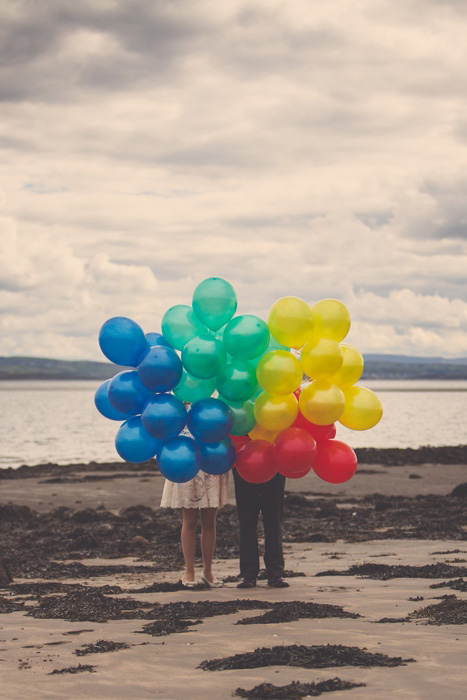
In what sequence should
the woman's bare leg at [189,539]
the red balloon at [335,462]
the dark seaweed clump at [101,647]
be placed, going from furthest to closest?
the woman's bare leg at [189,539], the red balloon at [335,462], the dark seaweed clump at [101,647]

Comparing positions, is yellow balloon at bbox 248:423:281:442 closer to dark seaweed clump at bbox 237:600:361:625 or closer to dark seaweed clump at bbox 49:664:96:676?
dark seaweed clump at bbox 237:600:361:625

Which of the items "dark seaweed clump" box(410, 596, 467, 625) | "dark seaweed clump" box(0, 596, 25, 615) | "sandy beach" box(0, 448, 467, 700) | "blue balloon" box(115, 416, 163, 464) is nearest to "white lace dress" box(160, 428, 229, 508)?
"sandy beach" box(0, 448, 467, 700)

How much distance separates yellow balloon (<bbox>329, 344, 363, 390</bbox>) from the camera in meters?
7.35

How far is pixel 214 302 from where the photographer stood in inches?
283

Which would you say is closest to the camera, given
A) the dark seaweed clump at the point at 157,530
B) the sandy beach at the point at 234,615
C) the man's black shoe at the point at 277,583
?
the sandy beach at the point at 234,615

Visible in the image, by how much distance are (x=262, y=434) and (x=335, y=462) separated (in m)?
0.65

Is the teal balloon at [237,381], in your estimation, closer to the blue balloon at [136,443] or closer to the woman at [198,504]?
the blue balloon at [136,443]

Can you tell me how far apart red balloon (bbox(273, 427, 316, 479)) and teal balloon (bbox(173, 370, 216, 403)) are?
0.71 meters

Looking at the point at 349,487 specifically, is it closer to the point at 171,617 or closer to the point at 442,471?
the point at 442,471

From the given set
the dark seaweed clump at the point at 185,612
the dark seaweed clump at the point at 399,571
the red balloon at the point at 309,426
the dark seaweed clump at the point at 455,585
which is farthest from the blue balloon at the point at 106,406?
the dark seaweed clump at the point at 455,585

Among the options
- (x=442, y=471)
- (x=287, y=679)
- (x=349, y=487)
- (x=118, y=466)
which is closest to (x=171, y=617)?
(x=287, y=679)

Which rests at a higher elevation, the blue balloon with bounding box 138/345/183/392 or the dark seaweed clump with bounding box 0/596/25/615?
the blue balloon with bounding box 138/345/183/392

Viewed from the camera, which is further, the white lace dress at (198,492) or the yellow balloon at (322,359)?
the white lace dress at (198,492)

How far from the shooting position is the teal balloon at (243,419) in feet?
23.9
